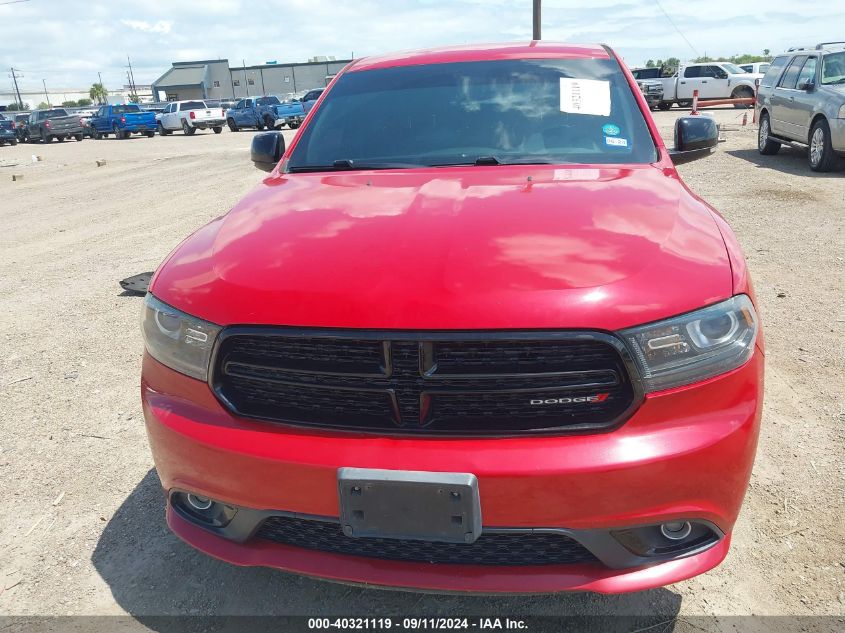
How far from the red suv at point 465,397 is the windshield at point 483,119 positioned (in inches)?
32.2

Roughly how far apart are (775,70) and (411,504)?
43.7ft

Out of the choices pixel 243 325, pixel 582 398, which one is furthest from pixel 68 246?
pixel 582 398

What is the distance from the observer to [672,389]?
1.67 metres

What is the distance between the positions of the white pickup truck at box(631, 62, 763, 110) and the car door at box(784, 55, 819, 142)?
17747 millimetres

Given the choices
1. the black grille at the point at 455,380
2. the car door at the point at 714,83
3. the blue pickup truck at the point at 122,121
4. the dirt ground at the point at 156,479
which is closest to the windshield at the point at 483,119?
the black grille at the point at 455,380

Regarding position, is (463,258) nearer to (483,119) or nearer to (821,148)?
(483,119)

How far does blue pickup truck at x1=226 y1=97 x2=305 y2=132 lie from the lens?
30328mm

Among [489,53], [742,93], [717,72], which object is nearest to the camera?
[489,53]

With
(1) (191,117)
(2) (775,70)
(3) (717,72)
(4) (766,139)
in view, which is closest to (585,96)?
(4) (766,139)

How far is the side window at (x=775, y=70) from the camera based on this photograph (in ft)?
38.9

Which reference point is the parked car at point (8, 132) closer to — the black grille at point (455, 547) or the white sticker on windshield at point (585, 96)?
the white sticker on windshield at point (585, 96)

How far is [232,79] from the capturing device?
281 feet

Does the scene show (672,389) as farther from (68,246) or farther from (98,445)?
(68,246)

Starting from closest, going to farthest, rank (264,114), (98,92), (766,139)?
(766,139), (264,114), (98,92)
